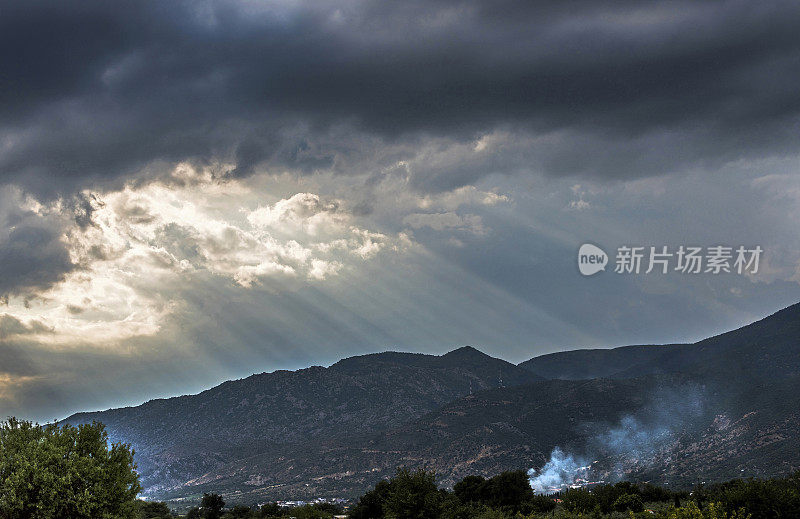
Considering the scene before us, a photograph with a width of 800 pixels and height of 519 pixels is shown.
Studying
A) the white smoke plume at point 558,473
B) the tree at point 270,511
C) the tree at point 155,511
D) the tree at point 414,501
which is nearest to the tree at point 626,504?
the tree at point 414,501

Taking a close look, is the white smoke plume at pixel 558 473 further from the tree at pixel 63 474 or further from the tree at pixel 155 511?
the tree at pixel 63 474

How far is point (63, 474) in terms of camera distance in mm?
39625

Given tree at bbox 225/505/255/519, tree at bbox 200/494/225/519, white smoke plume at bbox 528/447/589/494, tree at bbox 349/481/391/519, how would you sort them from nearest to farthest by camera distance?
tree at bbox 349/481/391/519 < tree at bbox 225/505/255/519 < tree at bbox 200/494/225/519 < white smoke plume at bbox 528/447/589/494

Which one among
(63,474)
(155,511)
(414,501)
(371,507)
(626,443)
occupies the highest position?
(63,474)

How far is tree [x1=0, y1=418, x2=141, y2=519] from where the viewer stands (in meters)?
38.1

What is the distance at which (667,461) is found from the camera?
15050 cm

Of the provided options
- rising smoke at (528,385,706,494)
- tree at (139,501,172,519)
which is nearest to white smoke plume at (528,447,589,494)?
rising smoke at (528,385,706,494)

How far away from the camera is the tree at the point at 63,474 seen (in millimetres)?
38062

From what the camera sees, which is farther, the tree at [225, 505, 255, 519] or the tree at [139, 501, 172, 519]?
the tree at [139, 501, 172, 519]

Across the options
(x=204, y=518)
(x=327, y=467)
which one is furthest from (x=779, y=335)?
(x=204, y=518)

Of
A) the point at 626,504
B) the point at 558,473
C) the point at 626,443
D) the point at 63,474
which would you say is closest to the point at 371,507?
the point at 626,504

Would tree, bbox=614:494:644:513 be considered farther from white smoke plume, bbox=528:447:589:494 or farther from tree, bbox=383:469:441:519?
white smoke plume, bbox=528:447:589:494

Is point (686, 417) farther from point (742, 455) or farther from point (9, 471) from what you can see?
point (9, 471)

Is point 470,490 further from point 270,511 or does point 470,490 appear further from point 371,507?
point 270,511
